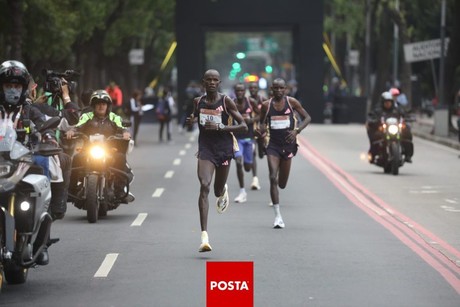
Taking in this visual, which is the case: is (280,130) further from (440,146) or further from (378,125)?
(440,146)

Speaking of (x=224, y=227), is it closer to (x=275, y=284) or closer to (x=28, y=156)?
(x=275, y=284)

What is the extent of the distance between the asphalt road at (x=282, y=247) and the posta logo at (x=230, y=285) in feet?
6.65

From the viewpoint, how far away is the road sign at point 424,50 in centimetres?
4484

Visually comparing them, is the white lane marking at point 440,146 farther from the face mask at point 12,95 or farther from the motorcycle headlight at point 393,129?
the face mask at point 12,95

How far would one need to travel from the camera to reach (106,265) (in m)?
13.4

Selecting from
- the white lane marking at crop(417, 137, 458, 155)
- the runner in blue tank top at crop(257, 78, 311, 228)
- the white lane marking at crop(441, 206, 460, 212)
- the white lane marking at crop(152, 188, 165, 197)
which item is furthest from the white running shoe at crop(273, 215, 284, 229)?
the white lane marking at crop(417, 137, 458, 155)

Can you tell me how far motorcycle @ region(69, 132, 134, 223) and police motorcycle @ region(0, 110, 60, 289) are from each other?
598 centimetres

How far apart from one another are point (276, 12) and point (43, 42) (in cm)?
2189

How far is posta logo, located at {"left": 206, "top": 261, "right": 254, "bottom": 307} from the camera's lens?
353 inches

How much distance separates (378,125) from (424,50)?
18.6m

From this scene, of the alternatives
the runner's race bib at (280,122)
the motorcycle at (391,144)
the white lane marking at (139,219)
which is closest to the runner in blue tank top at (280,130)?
the runner's race bib at (280,122)

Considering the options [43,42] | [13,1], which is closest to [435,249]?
[13,1]

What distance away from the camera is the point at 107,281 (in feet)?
40.4

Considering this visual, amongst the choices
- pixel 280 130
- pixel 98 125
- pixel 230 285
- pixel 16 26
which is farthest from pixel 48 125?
pixel 16 26
